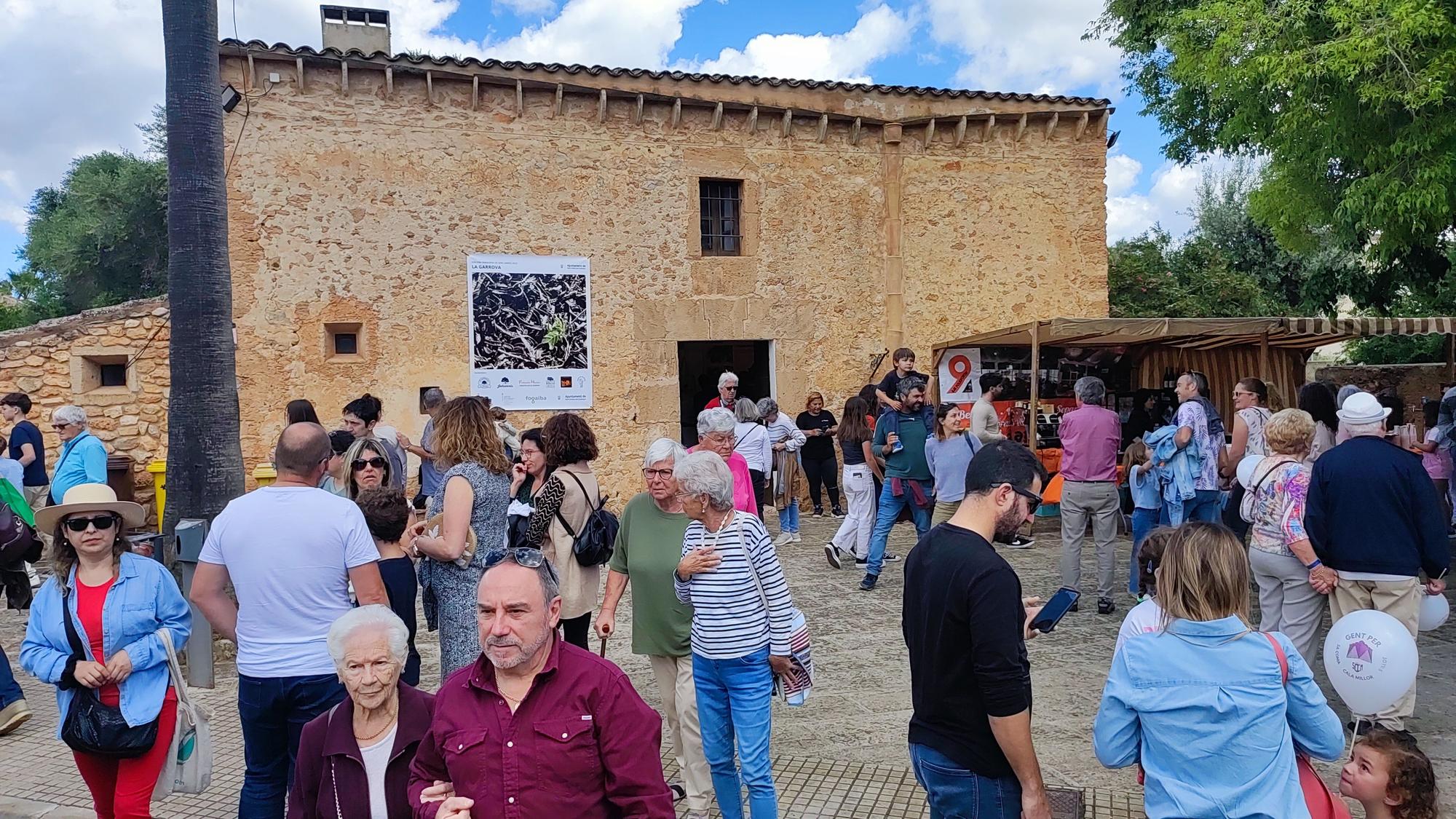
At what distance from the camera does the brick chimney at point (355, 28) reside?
12.0 metres

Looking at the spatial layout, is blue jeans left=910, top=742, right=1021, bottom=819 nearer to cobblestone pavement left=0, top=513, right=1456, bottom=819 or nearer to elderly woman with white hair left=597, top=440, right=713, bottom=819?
elderly woman with white hair left=597, top=440, right=713, bottom=819

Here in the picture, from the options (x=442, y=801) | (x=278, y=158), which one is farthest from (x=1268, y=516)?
(x=278, y=158)

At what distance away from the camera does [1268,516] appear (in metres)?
4.81

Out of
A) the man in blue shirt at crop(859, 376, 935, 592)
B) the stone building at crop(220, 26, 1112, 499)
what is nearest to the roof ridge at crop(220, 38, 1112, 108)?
the stone building at crop(220, 26, 1112, 499)

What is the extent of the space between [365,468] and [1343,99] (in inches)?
318

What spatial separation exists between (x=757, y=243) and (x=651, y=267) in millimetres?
1490

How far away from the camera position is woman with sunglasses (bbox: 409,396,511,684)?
4086 millimetres

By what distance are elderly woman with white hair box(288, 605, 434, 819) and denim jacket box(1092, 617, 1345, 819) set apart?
6.15ft

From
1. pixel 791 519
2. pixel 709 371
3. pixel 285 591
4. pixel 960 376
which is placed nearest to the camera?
pixel 285 591

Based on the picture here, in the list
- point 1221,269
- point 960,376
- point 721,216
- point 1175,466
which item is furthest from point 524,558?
point 1221,269

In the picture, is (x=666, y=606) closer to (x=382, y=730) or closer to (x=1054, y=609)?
(x=382, y=730)

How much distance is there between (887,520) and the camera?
791cm

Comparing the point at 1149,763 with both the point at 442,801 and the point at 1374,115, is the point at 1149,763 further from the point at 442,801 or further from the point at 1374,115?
the point at 1374,115

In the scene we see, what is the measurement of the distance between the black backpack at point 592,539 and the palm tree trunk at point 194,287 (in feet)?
10.3
